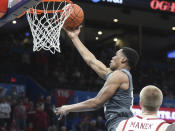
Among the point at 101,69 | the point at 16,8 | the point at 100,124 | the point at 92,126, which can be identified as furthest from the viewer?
the point at 100,124

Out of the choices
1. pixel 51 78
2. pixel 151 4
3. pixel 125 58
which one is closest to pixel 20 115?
pixel 51 78

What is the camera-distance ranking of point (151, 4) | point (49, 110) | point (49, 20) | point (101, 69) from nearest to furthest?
point (101, 69), point (49, 20), point (49, 110), point (151, 4)

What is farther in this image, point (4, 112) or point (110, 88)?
point (4, 112)

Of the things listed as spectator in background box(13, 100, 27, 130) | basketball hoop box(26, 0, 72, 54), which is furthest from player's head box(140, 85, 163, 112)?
spectator in background box(13, 100, 27, 130)

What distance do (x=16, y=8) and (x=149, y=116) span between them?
2.03m

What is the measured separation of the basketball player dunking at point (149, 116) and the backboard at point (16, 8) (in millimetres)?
1786

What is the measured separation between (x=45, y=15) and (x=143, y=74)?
11.0 metres

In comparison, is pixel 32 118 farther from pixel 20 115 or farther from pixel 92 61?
pixel 92 61

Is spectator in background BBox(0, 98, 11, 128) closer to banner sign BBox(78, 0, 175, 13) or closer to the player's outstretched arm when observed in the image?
banner sign BBox(78, 0, 175, 13)

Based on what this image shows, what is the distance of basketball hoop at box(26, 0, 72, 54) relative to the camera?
4.10 meters

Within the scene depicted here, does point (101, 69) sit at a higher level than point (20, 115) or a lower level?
higher

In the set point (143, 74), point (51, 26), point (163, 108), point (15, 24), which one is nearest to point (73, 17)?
point (51, 26)

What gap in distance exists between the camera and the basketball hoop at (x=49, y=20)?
4.10 meters

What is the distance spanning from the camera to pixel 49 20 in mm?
4668
